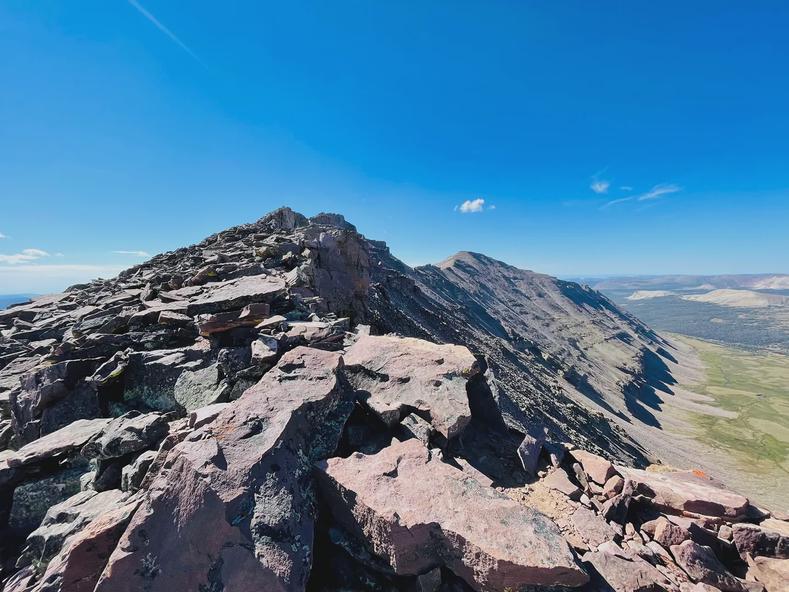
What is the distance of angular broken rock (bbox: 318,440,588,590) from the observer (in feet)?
16.3

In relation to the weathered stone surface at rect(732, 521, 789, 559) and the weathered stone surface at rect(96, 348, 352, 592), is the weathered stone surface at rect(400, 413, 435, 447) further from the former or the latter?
the weathered stone surface at rect(732, 521, 789, 559)

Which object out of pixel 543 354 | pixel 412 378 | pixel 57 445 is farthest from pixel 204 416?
pixel 543 354

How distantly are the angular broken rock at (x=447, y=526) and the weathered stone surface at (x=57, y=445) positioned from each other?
678cm

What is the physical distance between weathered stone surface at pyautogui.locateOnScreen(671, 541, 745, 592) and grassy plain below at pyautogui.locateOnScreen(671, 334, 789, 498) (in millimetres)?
134279

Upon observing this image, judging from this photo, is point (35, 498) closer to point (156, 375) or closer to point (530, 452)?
point (156, 375)

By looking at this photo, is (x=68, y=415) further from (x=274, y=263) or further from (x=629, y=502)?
(x=629, y=502)

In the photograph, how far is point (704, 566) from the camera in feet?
20.1

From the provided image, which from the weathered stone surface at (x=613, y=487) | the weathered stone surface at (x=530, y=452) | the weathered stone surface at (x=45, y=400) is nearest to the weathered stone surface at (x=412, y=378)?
the weathered stone surface at (x=530, y=452)

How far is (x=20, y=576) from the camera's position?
19.4 ft

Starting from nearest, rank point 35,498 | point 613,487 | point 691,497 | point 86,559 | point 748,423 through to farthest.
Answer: point 86,559 → point 35,498 → point 691,497 → point 613,487 → point 748,423

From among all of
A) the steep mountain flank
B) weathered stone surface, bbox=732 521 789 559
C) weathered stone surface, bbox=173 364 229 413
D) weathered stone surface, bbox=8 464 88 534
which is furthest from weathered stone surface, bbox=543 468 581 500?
the steep mountain flank

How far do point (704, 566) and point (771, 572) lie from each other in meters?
1.57

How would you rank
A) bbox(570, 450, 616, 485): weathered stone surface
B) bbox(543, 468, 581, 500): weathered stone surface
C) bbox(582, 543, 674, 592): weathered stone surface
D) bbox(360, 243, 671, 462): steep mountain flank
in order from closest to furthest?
bbox(582, 543, 674, 592): weathered stone surface < bbox(543, 468, 581, 500): weathered stone surface < bbox(570, 450, 616, 485): weathered stone surface < bbox(360, 243, 671, 462): steep mountain flank

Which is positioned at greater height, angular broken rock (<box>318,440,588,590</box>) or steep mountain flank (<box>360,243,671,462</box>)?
angular broken rock (<box>318,440,588,590</box>)
